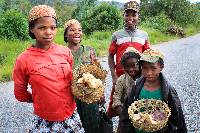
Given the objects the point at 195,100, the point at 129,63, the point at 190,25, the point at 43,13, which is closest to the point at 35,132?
the point at 43,13

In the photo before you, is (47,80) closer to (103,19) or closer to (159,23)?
(103,19)

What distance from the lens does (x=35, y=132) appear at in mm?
3672

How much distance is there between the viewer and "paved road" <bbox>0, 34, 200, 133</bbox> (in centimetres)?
750

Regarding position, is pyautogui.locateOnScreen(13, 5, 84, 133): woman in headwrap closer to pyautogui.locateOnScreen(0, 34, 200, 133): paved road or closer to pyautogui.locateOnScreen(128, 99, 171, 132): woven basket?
pyautogui.locateOnScreen(128, 99, 171, 132): woven basket

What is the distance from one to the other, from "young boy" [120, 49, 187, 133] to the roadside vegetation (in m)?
8.17

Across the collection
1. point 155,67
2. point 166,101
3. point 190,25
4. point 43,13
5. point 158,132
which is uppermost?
point 43,13

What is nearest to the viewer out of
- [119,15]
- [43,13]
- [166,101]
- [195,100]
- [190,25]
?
[43,13]

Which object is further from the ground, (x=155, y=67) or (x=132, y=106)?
(x=155, y=67)

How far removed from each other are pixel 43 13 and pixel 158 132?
1338 millimetres

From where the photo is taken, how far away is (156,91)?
3.89m

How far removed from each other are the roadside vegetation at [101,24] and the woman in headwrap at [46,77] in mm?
8234

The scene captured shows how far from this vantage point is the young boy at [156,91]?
3812mm

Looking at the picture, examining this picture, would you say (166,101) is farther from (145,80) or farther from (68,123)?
(68,123)

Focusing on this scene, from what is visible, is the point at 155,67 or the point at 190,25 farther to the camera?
the point at 190,25
